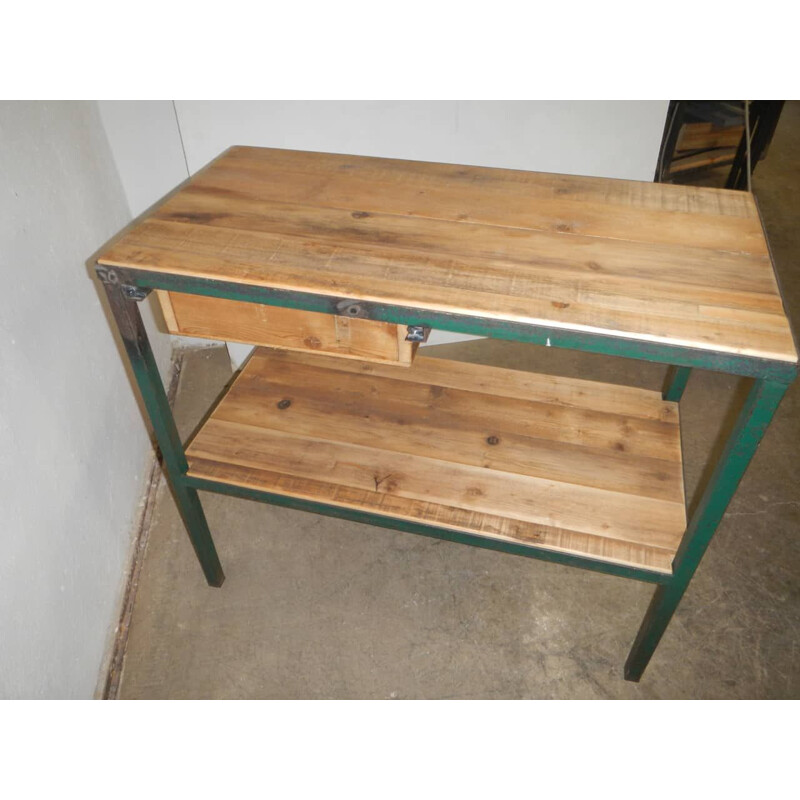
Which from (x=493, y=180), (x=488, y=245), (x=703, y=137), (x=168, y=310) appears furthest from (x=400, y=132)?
(x=703, y=137)

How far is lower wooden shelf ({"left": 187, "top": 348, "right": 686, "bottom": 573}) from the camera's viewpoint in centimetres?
156

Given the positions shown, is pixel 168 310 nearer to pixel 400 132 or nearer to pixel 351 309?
pixel 351 309

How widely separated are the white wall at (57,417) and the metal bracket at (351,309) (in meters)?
0.79

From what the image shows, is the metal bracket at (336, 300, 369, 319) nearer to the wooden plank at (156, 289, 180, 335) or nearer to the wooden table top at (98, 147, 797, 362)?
the wooden table top at (98, 147, 797, 362)

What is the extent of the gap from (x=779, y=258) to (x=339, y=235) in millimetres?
3025

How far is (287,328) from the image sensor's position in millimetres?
1396

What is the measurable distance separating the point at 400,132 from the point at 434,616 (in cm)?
163

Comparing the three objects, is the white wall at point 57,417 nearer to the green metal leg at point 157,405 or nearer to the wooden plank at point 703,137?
the green metal leg at point 157,405

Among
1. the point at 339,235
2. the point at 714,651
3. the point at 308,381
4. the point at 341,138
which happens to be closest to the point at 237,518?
the point at 308,381

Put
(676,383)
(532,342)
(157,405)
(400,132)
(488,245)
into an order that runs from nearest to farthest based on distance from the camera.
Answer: (532,342) → (488,245) → (157,405) → (676,383) → (400,132)

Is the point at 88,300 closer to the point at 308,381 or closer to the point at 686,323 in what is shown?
the point at 308,381

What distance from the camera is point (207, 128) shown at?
2.20 metres

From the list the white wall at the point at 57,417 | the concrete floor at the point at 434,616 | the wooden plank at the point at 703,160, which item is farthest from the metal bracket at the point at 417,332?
the wooden plank at the point at 703,160

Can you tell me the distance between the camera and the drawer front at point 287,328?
53.3 inches
